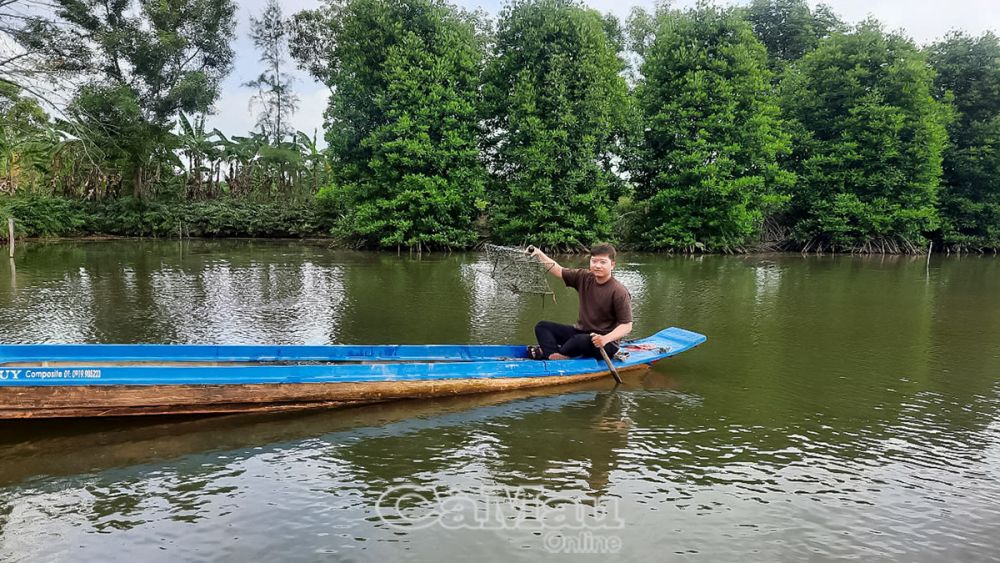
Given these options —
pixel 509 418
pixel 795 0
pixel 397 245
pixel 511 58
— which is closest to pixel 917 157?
pixel 795 0

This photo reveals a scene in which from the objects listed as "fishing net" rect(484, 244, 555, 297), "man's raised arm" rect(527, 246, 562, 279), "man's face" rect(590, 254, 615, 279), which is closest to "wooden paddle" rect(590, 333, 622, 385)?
"man's face" rect(590, 254, 615, 279)

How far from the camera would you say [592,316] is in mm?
7047

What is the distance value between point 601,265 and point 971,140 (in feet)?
108

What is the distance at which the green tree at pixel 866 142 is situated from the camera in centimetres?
2731

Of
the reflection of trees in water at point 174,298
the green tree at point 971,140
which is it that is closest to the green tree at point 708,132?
the green tree at point 971,140

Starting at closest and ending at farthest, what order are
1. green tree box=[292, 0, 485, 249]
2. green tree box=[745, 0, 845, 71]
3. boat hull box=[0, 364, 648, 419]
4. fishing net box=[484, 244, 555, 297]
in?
boat hull box=[0, 364, 648, 419] < fishing net box=[484, 244, 555, 297] < green tree box=[292, 0, 485, 249] < green tree box=[745, 0, 845, 71]

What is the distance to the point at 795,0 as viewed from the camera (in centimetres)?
3491

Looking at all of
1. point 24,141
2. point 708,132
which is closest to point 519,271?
point 708,132

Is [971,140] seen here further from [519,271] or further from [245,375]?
[245,375]

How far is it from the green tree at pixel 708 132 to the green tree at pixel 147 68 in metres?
22.3

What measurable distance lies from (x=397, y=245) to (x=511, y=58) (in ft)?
29.9

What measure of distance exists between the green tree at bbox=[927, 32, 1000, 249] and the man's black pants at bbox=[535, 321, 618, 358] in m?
31.1

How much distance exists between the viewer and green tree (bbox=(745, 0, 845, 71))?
34.5 m

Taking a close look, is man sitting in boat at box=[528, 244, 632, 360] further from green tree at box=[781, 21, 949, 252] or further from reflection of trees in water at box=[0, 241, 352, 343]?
green tree at box=[781, 21, 949, 252]
